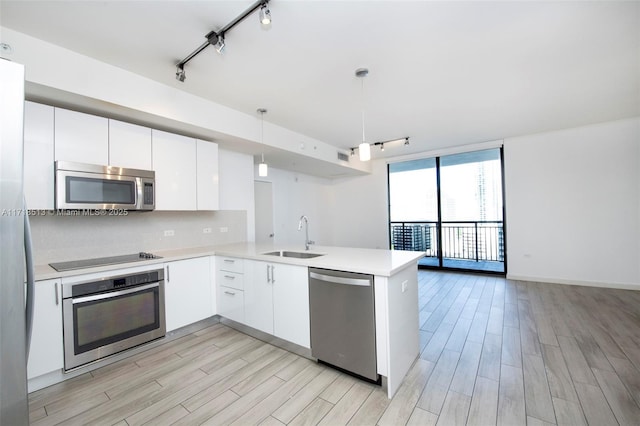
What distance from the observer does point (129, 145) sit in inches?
99.5

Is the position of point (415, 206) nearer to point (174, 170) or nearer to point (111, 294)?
point (174, 170)

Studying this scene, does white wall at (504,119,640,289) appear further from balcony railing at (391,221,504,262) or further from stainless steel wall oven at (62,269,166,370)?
stainless steel wall oven at (62,269,166,370)

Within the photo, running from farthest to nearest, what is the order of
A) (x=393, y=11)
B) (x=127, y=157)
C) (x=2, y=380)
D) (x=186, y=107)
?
(x=186, y=107) < (x=127, y=157) < (x=393, y=11) < (x=2, y=380)

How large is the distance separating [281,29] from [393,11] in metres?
0.77

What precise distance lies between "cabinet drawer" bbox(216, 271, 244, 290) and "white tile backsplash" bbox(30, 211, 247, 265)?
76 cm

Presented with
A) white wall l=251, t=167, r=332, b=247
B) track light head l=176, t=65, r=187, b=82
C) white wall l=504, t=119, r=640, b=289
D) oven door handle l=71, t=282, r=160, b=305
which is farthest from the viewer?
white wall l=251, t=167, r=332, b=247

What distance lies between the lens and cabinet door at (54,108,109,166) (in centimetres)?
214

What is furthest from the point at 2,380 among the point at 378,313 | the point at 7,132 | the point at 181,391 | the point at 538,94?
the point at 538,94

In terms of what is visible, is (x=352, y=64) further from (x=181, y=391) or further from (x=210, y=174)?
(x=181, y=391)

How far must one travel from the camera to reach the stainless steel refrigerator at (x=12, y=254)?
927 millimetres

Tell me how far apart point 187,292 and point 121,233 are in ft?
3.14

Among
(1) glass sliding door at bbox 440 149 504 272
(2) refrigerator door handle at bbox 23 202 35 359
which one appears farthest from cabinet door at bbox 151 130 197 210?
(1) glass sliding door at bbox 440 149 504 272

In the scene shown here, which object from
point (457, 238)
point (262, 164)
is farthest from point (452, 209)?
point (262, 164)

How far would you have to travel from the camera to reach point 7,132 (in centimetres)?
95
